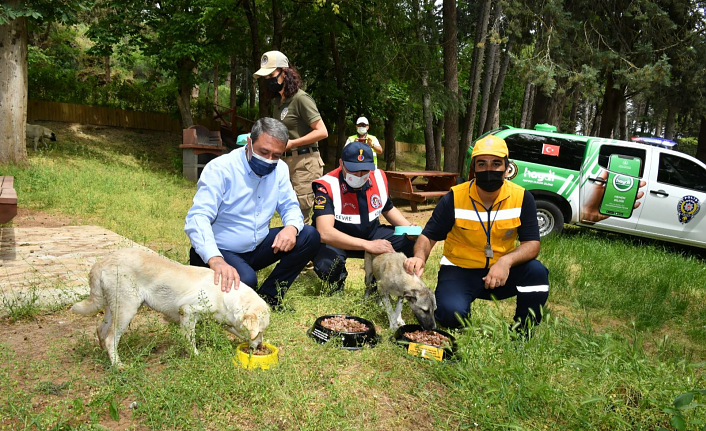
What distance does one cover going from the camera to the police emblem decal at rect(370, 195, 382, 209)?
15.8ft

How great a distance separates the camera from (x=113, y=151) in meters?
16.0

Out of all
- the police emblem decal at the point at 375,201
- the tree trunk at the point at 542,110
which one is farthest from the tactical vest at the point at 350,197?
the tree trunk at the point at 542,110

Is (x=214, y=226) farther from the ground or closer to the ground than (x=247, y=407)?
farther from the ground

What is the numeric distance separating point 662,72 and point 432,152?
26.6 ft

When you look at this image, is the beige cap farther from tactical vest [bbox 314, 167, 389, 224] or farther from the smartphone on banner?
the smartphone on banner

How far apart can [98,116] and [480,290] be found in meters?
18.0

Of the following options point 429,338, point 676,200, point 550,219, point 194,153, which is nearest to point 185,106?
point 194,153

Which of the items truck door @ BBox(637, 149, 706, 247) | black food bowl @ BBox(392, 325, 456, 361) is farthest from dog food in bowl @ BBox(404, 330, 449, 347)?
truck door @ BBox(637, 149, 706, 247)

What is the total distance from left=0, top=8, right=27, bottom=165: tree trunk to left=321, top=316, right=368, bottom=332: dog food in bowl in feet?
33.8

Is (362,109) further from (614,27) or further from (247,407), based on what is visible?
(247,407)

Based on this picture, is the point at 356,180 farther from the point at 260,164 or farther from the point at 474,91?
the point at 474,91

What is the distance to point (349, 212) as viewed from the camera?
15.6ft

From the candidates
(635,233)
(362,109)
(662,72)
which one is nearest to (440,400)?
(635,233)

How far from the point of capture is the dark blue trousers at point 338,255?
4.65 m
